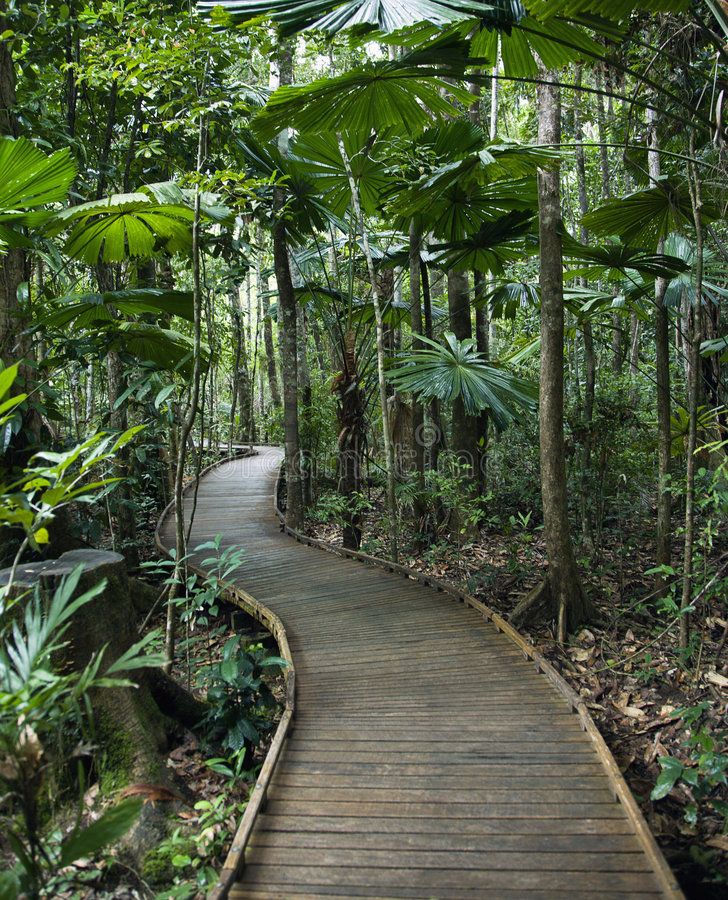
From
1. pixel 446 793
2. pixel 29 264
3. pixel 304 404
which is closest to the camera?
pixel 446 793

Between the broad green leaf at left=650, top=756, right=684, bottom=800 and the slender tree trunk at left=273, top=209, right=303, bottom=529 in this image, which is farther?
the slender tree trunk at left=273, top=209, right=303, bottom=529

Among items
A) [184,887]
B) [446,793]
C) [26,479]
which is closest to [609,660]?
[446,793]

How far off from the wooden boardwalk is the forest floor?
2.08 feet

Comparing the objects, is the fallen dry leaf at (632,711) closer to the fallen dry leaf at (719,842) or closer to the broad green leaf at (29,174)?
the fallen dry leaf at (719,842)

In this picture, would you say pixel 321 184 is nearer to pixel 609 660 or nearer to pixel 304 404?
pixel 304 404

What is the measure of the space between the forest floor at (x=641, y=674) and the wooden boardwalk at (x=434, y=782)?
25.0 inches

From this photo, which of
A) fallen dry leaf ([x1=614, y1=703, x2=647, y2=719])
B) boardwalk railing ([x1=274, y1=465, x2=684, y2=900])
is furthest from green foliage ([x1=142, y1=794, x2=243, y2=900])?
fallen dry leaf ([x1=614, y1=703, x2=647, y2=719])

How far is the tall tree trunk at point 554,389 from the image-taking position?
16.7 feet

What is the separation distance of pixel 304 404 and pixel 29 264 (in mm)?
5122

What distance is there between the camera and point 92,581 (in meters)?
3.39

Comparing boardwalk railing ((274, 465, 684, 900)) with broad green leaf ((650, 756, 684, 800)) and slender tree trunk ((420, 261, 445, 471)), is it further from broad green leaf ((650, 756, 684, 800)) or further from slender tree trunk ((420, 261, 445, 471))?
slender tree trunk ((420, 261, 445, 471))

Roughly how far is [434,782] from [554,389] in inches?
130

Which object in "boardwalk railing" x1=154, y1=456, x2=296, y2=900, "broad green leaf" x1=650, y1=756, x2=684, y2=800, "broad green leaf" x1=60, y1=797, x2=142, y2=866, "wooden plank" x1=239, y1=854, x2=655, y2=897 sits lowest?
"broad green leaf" x1=650, y1=756, x2=684, y2=800

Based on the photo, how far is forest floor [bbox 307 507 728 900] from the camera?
10.5 feet
